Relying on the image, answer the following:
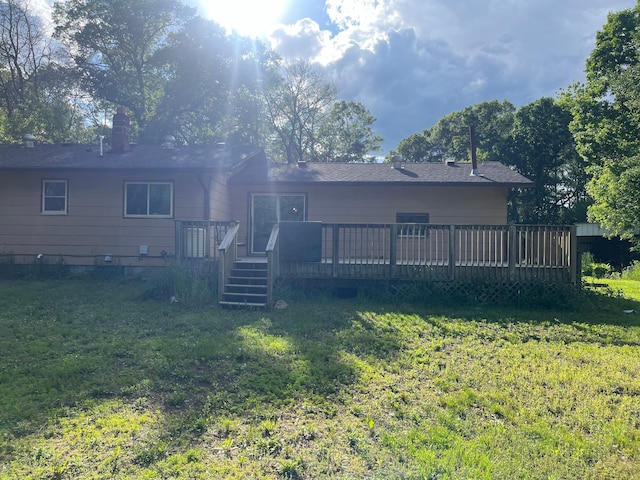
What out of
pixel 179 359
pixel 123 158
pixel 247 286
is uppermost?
pixel 123 158

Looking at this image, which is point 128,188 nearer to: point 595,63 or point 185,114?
point 185,114

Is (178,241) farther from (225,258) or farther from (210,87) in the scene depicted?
(210,87)

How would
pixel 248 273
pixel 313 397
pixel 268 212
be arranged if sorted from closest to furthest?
pixel 313 397
pixel 248 273
pixel 268 212

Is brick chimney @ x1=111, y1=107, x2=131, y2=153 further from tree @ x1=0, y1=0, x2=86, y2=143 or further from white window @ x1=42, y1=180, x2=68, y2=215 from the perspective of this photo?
→ tree @ x1=0, y1=0, x2=86, y2=143

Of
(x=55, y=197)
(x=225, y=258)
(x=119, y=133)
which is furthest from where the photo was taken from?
(x=119, y=133)

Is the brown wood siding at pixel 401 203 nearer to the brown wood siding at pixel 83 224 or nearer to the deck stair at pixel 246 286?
the brown wood siding at pixel 83 224

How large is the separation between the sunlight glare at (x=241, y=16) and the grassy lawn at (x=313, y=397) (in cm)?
1794

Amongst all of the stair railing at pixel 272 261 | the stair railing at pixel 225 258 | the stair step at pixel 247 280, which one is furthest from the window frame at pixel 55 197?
the stair railing at pixel 272 261

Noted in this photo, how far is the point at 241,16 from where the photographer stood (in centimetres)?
2284

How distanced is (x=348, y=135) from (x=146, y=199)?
84.0 feet

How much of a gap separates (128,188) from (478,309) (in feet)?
29.3

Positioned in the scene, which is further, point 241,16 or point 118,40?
point 118,40

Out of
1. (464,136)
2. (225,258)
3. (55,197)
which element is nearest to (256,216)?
(225,258)

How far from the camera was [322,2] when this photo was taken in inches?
680
